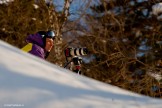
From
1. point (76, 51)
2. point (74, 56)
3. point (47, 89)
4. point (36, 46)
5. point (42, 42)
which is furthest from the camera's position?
point (74, 56)

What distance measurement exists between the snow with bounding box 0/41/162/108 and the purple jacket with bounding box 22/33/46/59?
5.23 ft

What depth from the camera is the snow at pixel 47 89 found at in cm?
168

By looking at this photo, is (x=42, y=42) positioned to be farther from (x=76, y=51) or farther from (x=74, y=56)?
(x=74, y=56)

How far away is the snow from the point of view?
1682mm

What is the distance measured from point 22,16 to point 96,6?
2.59m

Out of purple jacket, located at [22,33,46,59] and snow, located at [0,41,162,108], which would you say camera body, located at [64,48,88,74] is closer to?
purple jacket, located at [22,33,46,59]

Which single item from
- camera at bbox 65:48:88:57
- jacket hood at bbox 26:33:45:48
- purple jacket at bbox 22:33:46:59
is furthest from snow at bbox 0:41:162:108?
camera at bbox 65:48:88:57

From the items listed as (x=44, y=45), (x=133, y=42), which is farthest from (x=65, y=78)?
(x=133, y=42)

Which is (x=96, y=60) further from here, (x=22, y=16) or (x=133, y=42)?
(x=22, y=16)

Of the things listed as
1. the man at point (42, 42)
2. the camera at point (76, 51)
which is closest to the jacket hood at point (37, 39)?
the man at point (42, 42)

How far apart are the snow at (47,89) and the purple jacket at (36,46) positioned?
159cm

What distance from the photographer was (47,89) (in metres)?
1.79

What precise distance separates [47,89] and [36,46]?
6.44 ft

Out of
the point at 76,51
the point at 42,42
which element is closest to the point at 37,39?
the point at 42,42
